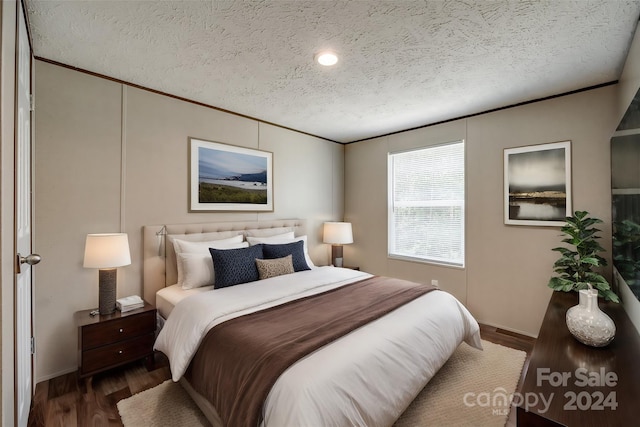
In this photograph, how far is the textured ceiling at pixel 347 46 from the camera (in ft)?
5.51

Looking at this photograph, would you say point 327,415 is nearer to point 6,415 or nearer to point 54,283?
point 6,415

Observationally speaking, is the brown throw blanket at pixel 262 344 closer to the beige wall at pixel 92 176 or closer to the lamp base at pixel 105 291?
the lamp base at pixel 105 291

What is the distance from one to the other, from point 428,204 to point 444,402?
2488mm

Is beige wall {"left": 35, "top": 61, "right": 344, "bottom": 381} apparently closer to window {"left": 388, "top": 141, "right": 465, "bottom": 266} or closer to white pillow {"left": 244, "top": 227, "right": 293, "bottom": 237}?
white pillow {"left": 244, "top": 227, "right": 293, "bottom": 237}

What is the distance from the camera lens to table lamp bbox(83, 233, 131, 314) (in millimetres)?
2197

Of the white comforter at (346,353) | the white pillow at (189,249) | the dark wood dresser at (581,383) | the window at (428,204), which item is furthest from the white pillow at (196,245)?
the dark wood dresser at (581,383)

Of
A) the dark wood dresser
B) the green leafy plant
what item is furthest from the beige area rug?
the green leafy plant

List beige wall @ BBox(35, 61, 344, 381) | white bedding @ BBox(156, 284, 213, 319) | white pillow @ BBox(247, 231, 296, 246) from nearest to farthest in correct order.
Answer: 1. beige wall @ BBox(35, 61, 344, 381)
2. white bedding @ BBox(156, 284, 213, 319)
3. white pillow @ BBox(247, 231, 296, 246)

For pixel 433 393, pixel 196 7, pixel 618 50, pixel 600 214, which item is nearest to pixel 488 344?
pixel 433 393

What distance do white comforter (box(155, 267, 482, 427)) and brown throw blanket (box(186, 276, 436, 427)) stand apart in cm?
5

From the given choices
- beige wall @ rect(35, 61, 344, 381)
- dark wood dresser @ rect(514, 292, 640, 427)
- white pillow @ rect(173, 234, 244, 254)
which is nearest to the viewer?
dark wood dresser @ rect(514, 292, 640, 427)

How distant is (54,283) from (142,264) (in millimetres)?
621

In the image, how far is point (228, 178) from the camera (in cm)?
336

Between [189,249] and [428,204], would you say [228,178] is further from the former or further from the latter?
[428,204]
